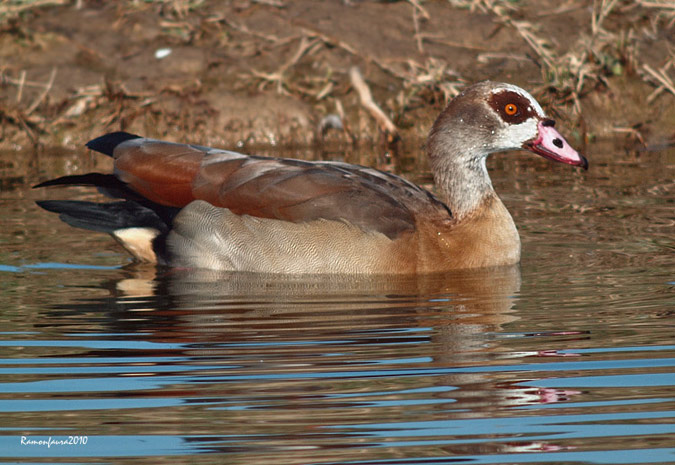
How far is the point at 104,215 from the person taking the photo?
8867 mm

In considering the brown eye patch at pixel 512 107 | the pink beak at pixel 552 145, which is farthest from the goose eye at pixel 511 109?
the pink beak at pixel 552 145

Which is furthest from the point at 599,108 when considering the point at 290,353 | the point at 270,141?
the point at 290,353

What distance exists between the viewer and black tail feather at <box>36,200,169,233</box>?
8.79 meters

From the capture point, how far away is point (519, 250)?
8.43 metres

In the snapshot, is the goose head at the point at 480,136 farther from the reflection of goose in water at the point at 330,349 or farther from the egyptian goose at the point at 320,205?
the reflection of goose in water at the point at 330,349

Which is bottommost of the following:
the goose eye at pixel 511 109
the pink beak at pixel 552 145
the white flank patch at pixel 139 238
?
→ the white flank patch at pixel 139 238

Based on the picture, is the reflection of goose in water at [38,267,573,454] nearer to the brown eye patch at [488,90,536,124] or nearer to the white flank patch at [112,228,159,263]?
the white flank patch at [112,228,159,263]

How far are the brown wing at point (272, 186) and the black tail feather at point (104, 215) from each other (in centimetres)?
25

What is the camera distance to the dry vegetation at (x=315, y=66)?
13141mm

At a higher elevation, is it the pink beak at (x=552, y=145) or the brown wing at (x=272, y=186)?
the pink beak at (x=552, y=145)

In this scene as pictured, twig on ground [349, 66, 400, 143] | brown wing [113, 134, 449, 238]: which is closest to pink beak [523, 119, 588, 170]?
brown wing [113, 134, 449, 238]

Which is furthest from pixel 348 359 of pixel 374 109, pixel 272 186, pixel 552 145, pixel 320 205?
pixel 374 109

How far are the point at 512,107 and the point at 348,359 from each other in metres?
3.42

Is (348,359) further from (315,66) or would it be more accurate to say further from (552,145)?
(315,66)
